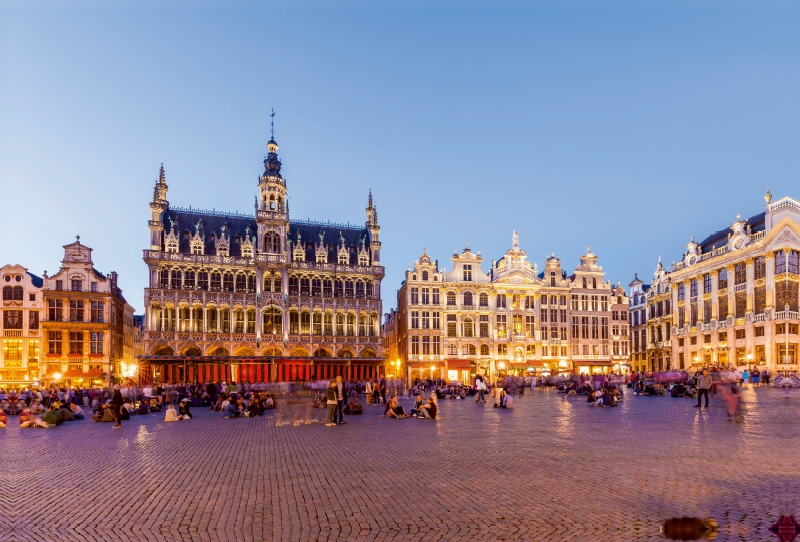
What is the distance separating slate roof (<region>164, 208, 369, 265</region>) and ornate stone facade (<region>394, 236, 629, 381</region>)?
8600mm

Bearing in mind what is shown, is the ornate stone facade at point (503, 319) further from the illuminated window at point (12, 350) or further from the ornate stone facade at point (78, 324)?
the illuminated window at point (12, 350)

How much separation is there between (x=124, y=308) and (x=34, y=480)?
72.8 meters

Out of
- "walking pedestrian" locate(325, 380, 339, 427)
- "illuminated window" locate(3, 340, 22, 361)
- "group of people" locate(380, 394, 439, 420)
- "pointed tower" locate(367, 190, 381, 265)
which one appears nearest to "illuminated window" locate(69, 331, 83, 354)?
"illuminated window" locate(3, 340, 22, 361)

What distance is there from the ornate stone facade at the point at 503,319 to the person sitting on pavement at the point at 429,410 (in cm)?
4961

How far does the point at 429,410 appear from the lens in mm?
25406

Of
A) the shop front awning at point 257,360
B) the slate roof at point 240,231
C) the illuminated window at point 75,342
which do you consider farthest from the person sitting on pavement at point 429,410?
the illuminated window at point 75,342

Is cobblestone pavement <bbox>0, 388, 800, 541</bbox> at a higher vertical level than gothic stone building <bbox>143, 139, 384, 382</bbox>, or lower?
lower

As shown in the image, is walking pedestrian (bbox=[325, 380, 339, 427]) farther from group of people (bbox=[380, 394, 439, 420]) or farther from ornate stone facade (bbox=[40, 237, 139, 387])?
ornate stone facade (bbox=[40, 237, 139, 387])

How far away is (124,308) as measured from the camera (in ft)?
263

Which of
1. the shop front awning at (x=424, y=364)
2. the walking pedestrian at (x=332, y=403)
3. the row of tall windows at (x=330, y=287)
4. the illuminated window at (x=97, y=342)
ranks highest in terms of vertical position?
the row of tall windows at (x=330, y=287)

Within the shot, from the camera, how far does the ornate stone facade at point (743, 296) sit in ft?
211

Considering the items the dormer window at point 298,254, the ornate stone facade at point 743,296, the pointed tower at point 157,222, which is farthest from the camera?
the dormer window at point 298,254

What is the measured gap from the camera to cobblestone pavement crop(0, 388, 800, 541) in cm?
872

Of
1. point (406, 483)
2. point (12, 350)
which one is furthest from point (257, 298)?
point (406, 483)
